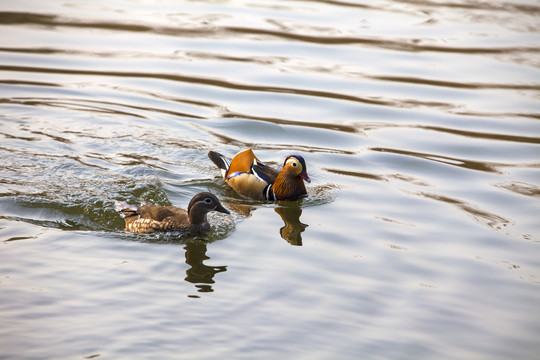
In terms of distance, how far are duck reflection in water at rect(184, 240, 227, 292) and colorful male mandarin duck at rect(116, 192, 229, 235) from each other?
0.73 feet

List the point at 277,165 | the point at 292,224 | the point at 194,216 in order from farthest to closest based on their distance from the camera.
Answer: the point at 277,165 < the point at 292,224 < the point at 194,216

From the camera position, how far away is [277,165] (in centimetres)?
1226

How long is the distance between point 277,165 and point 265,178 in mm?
1178

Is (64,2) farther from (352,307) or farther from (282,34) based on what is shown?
(352,307)

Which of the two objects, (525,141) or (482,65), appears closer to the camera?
(525,141)

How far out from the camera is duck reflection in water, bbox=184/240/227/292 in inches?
317

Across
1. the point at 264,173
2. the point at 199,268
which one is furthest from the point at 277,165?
the point at 199,268

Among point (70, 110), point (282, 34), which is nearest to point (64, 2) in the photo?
point (282, 34)

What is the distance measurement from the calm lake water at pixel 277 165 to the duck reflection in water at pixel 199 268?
3 centimetres

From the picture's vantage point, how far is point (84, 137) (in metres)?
12.5

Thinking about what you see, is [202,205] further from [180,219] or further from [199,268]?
[199,268]

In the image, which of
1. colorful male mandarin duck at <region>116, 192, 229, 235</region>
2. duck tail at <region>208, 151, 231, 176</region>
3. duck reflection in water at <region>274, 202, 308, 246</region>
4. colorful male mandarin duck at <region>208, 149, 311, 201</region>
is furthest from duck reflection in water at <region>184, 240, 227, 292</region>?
duck tail at <region>208, 151, 231, 176</region>

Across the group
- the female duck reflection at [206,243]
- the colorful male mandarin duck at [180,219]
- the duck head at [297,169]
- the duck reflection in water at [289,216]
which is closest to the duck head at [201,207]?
the colorful male mandarin duck at [180,219]

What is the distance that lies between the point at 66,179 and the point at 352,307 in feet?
17.2
